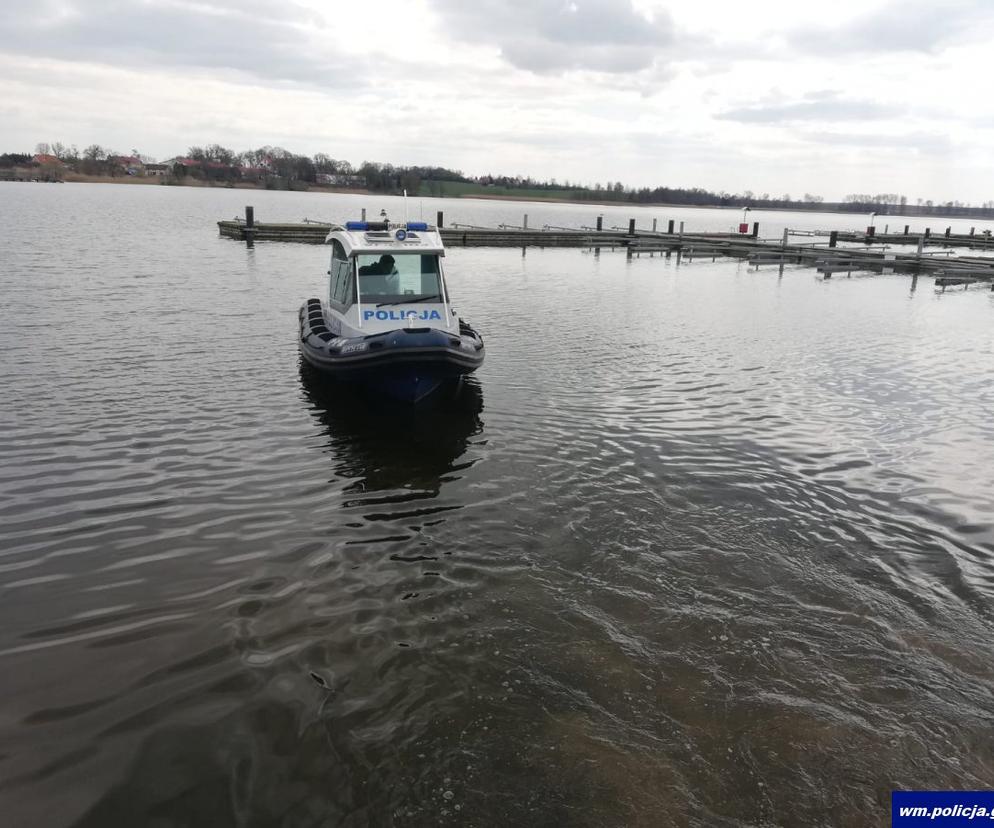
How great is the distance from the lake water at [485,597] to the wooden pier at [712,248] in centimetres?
2986

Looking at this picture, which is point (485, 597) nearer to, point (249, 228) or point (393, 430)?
point (393, 430)

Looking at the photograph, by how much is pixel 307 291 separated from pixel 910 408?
20.2 m

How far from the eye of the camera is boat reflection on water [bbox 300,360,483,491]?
948 cm

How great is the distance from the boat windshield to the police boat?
2 cm

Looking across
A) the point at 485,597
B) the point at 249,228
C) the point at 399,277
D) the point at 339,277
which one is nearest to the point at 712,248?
the point at 249,228

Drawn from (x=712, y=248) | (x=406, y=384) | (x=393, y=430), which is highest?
(x=712, y=248)

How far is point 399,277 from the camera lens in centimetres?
1307

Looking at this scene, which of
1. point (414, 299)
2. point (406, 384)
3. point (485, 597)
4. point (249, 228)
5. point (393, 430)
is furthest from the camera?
point (249, 228)

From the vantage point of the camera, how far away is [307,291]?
83.3 ft

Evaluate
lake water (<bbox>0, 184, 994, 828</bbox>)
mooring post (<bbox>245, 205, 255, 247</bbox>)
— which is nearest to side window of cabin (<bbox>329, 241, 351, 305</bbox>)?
lake water (<bbox>0, 184, 994, 828</bbox>)

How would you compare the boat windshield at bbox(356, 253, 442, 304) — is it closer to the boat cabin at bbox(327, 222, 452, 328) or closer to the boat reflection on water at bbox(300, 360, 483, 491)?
the boat cabin at bbox(327, 222, 452, 328)

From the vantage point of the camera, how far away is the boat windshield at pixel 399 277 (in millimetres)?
12875

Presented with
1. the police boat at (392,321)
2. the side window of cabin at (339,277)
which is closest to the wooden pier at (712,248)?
the side window of cabin at (339,277)

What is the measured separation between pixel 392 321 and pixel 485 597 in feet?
24.4
